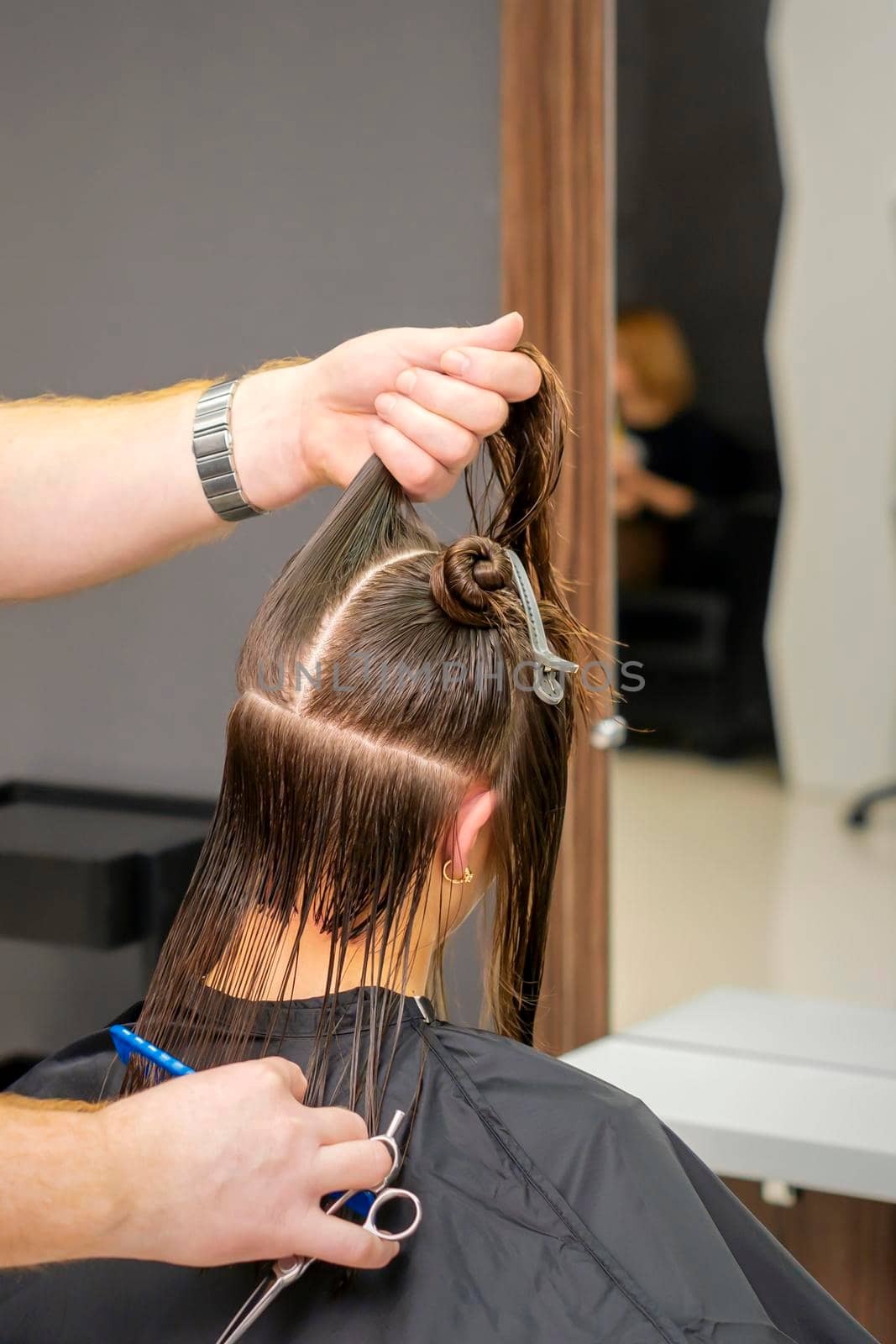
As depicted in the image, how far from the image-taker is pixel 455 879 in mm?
1188

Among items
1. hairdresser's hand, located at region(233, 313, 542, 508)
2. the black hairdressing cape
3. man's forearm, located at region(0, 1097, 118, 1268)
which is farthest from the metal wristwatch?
man's forearm, located at region(0, 1097, 118, 1268)

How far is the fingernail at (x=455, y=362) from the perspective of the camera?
3.78ft

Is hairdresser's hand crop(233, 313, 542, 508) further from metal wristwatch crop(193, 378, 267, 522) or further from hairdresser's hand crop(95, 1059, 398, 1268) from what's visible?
hairdresser's hand crop(95, 1059, 398, 1268)

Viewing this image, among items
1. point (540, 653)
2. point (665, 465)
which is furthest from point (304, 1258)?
point (665, 465)

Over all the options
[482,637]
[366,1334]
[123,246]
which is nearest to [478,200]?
[123,246]

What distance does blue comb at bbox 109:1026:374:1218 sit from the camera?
958 millimetres

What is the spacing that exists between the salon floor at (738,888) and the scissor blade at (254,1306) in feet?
4.42

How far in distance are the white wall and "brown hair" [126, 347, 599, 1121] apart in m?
0.90

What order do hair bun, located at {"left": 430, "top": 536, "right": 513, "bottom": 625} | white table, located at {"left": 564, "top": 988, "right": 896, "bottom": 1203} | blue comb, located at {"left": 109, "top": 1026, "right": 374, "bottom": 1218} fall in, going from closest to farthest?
blue comb, located at {"left": 109, "top": 1026, "right": 374, "bottom": 1218}
hair bun, located at {"left": 430, "top": 536, "right": 513, "bottom": 625}
white table, located at {"left": 564, "top": 988, "right": 896, "bottom": 1203}

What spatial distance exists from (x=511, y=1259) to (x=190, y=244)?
205 centimetres

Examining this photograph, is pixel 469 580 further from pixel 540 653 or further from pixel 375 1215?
pixel 375 1215

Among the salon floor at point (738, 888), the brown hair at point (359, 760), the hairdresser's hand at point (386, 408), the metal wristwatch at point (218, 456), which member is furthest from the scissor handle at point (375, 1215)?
the salon floor at point (738, 888)

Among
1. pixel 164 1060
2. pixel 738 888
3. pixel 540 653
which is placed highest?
pixel 540 653

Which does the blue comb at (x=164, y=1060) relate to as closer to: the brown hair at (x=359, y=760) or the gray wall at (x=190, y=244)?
the brown hair at (x=359, y=760)
